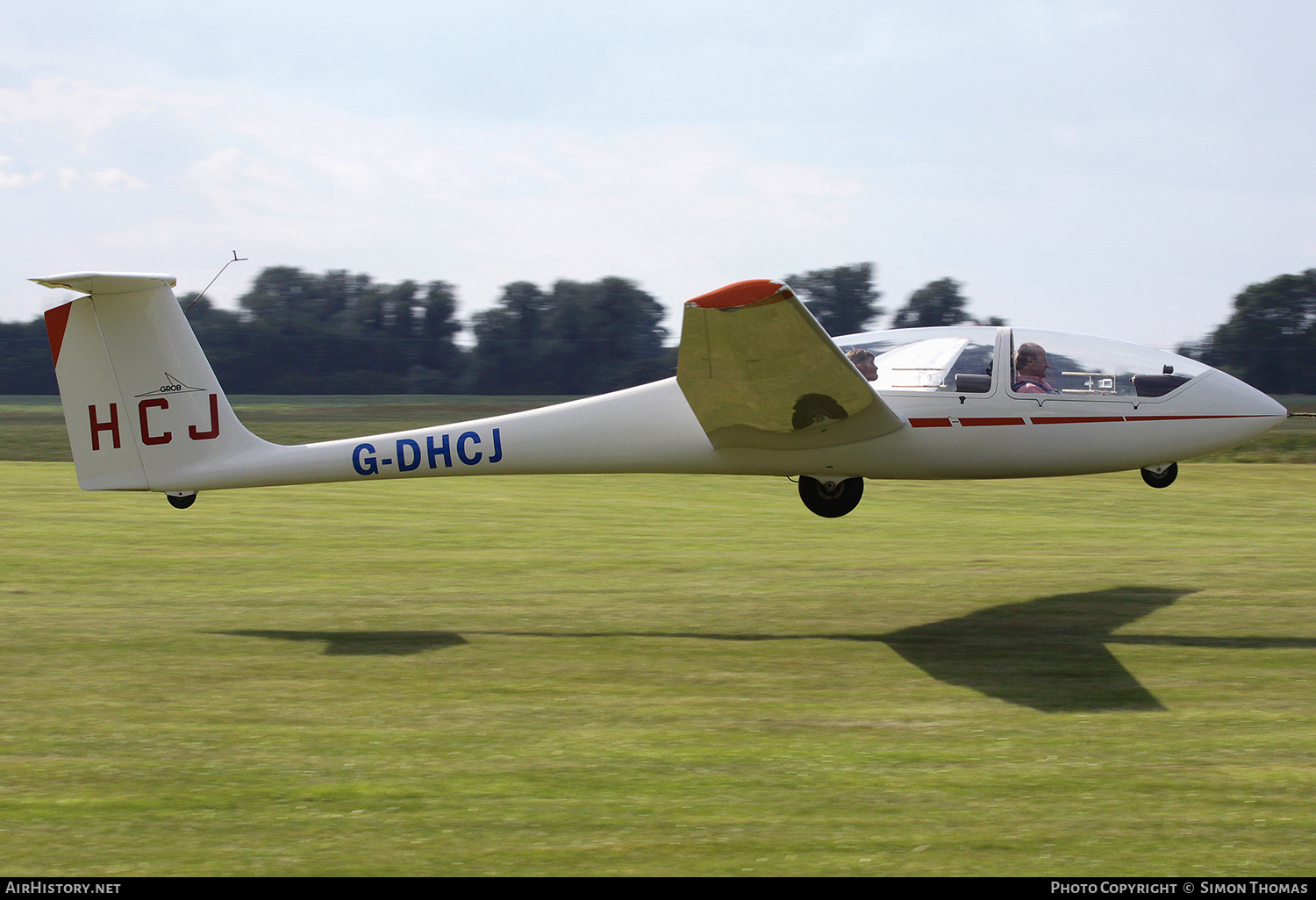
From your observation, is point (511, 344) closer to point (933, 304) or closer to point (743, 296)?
point (933, 304)

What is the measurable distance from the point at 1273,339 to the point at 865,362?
54.7 metres

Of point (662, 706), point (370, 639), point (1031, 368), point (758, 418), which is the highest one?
point (1031, 368)

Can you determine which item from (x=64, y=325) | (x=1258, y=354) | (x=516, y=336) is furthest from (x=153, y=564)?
(x=516, y=336)

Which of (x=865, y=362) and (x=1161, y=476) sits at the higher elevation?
(x=865, y=362)

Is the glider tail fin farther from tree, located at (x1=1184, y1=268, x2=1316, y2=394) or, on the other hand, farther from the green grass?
tree, located at (x1=1184, y1=268, x2=1316, y2=394)

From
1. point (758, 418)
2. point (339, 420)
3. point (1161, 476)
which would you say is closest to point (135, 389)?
point (758, 418)

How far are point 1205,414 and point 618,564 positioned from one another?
681 cm

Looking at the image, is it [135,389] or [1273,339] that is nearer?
[135,389]

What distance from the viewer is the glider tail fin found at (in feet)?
34.0

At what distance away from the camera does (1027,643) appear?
9359 mm

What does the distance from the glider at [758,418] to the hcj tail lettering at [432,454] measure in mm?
15

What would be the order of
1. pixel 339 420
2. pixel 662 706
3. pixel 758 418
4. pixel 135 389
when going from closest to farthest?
pixel 662 706, pixel 758 418, pixel 135 389, pixel 339 420

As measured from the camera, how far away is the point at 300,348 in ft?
268

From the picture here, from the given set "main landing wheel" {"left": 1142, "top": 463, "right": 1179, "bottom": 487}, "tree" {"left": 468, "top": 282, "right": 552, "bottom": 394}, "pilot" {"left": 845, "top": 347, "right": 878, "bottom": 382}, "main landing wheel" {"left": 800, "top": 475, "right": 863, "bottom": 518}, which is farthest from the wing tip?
"tree" {"left": 468, "top": 282, "right": 552, "bottom": 394}
